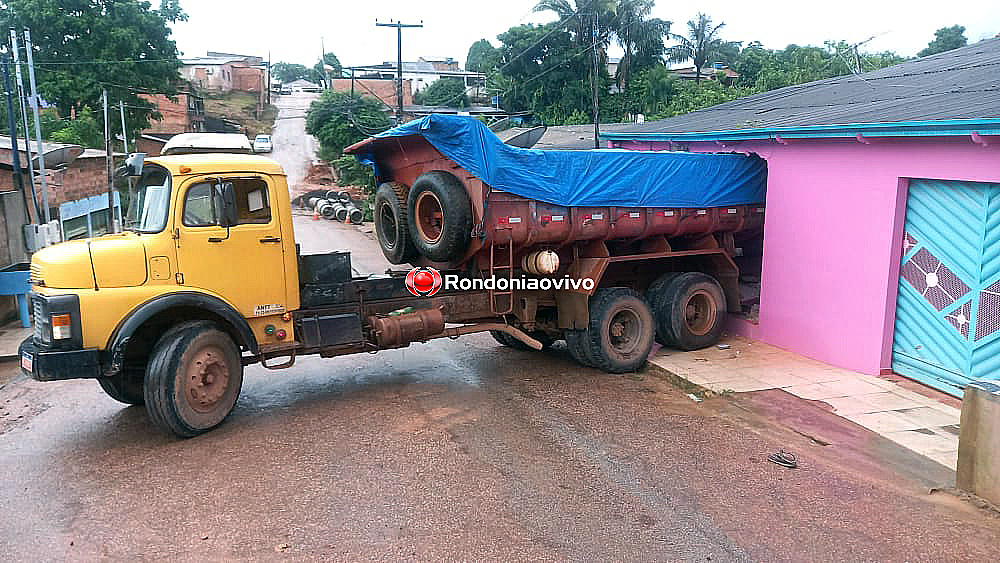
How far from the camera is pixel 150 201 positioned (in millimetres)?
7414

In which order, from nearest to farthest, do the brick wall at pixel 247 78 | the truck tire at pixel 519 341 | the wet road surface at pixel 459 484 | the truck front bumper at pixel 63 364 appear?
1. the wet road surface at pixel 459 484
2. the truck front bumper at pixel 63 364
3. the truck tire at pixel 519 341
4. the brick wall at pixel 247 78

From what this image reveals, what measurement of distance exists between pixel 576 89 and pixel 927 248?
41282 mm

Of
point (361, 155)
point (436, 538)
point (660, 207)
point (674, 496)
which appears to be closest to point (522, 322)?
point (660, 207)

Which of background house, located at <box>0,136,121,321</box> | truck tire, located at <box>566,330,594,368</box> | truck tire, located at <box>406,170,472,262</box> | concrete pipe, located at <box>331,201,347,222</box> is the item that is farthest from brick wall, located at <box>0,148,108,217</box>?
concrete pipe, located at <box>331,201,347,222</box>

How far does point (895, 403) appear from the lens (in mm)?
8125

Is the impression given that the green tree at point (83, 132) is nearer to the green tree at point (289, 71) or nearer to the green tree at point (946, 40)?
the green tree at point (946, 40)

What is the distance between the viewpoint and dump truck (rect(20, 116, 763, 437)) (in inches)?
274

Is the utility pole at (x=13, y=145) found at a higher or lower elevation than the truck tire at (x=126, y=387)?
higher

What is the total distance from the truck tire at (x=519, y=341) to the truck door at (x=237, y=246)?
392cm

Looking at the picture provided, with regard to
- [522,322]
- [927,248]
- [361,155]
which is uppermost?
[361,155]

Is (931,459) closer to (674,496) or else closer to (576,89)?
(674,496)

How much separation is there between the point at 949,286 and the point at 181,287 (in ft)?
27.0

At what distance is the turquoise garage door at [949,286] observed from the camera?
7895mm

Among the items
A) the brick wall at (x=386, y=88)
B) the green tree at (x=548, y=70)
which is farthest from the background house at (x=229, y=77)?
the green tree at (x=548, y=70)
